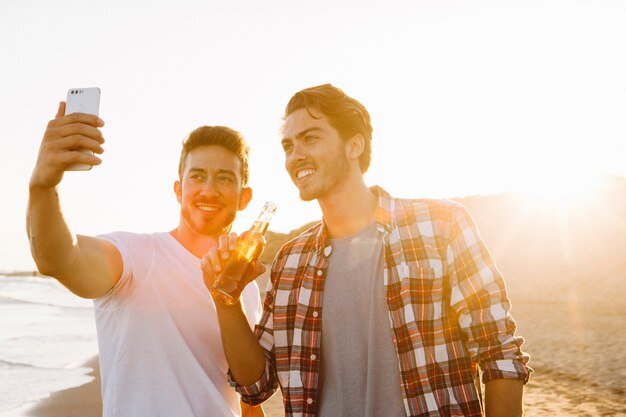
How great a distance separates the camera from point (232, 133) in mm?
3348

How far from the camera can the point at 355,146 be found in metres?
3.38

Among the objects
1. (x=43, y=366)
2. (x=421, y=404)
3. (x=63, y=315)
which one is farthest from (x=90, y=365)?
(x=63, y=315)

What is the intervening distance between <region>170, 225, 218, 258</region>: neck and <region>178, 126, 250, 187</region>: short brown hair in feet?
1.30

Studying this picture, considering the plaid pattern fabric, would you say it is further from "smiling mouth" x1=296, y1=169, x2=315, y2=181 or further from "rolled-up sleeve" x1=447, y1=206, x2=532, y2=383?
"smiling mouth" x1=296, y1=169, x2=315, y2=181

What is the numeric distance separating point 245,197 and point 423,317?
4.71 ft

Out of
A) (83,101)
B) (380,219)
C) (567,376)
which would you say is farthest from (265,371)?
(567,376)

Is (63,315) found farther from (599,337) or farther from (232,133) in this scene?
(232,133)

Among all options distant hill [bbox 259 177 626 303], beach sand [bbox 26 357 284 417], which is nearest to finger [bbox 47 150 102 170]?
beach sand [bbox 26 357 284 417]

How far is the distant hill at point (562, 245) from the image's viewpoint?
25.3m

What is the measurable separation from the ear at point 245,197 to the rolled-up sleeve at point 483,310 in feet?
4.41

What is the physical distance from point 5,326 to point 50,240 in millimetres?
22030

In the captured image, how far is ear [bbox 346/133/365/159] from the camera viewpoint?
3326 mm

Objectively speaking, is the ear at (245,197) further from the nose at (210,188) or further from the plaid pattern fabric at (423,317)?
the plaid pattern fabric at (423,317)

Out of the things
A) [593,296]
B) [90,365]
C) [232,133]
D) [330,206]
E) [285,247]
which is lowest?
[593,296]
